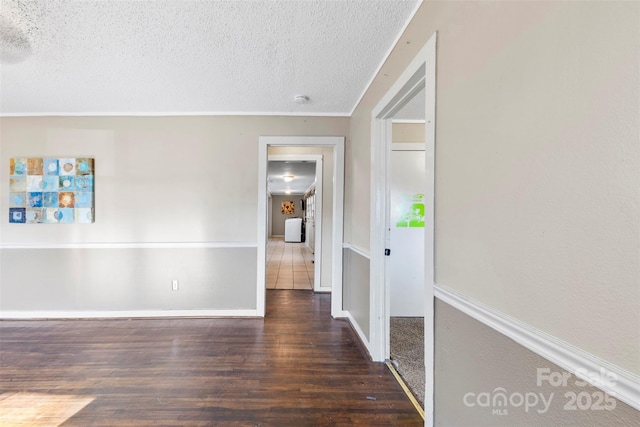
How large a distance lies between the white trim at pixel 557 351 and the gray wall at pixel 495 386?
21 millimetres

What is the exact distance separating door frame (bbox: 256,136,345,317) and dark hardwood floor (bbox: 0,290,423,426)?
29cm

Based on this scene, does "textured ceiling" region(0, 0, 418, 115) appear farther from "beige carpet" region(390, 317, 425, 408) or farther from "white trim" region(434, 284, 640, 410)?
"beige carpet" region(390, 317, 425, 408)

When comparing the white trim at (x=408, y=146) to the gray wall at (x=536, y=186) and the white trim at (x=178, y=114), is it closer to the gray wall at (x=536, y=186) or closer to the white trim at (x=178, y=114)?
the white trim at (x=178, y=114)

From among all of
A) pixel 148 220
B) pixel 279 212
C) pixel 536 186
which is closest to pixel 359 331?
pixel 536 186

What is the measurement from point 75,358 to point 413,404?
102 inches

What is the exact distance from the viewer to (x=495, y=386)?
91cm

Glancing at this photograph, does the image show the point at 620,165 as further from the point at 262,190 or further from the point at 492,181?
the point at 262,190

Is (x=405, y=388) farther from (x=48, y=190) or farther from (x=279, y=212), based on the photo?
(x=279, y=212)

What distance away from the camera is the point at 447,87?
3.87ft

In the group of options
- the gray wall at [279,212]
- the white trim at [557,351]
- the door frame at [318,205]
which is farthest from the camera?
the gray wall at [279,212]

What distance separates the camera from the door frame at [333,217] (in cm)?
306

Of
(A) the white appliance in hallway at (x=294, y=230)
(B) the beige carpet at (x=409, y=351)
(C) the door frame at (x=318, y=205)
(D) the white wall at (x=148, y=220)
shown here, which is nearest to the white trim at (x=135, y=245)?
(D) the white wall at (x=148, y=220)

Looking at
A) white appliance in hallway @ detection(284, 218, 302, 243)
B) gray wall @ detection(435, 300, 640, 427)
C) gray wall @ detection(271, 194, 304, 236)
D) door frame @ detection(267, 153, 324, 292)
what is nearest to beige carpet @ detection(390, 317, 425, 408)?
gray wall @ detection(435, 300, 640, 427)

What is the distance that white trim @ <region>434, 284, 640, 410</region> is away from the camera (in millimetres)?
560
